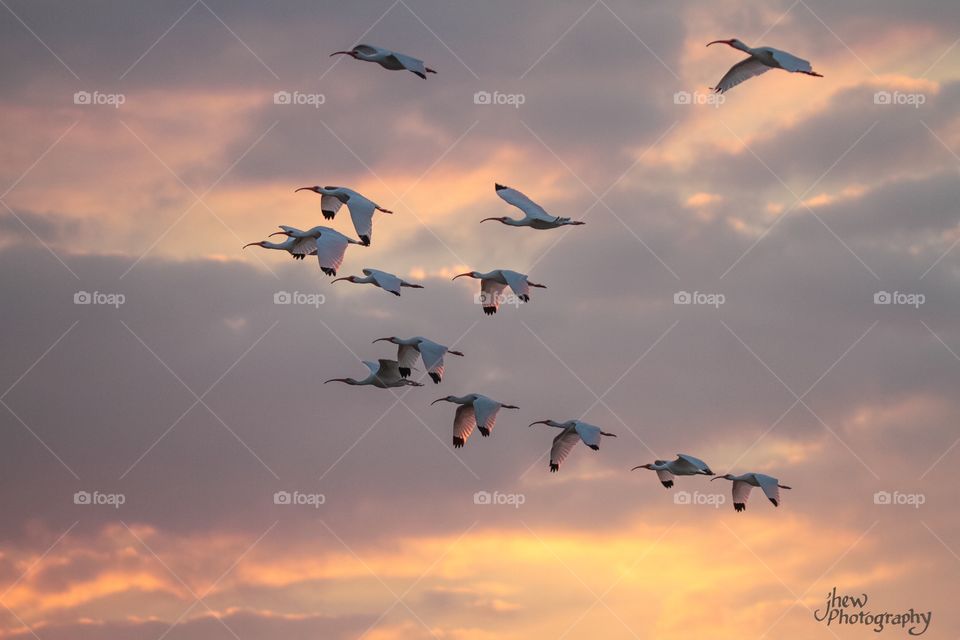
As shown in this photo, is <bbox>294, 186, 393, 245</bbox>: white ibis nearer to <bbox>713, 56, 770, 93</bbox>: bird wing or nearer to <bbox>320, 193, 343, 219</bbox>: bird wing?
<bbox>320, 193, 343, 219</bbox>: bird wing

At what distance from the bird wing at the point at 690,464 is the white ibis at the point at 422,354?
897cm

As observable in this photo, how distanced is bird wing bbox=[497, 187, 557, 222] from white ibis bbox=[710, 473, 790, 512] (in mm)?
12315

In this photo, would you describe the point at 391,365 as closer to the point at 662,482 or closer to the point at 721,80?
the point at 662,482

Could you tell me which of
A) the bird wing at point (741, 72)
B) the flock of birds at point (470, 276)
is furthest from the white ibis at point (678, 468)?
the bird wing at point (741, 72)

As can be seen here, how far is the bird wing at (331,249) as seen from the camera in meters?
63.8

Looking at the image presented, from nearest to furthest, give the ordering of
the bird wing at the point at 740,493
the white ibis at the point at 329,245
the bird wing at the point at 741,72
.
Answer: the white ibis at the point at 329,245 → the bird wing at the point at 741,72 → the bird wing at the point at 740,493

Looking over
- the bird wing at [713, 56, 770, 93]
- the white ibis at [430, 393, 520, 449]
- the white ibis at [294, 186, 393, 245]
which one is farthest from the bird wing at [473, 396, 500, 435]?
the bird wing at [713, 56, 770, 93]

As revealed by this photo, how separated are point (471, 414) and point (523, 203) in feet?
26.9

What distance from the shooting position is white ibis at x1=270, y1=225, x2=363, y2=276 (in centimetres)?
6362

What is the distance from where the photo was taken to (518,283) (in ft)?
229

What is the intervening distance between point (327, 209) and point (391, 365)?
6609mm

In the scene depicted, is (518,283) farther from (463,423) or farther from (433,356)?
(463,423)

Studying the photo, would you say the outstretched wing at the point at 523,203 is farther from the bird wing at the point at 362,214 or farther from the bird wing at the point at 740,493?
the bird wing at the point at 740,493

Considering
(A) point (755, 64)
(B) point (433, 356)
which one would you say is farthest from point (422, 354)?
(A) point (755, 64)
